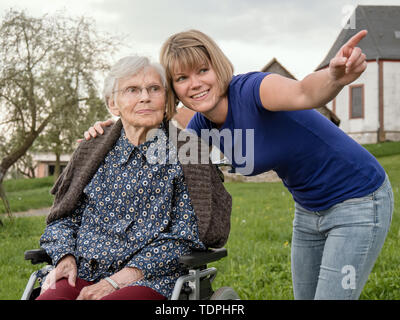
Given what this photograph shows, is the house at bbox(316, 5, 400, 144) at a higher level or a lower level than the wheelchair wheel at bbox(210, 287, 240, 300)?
higher

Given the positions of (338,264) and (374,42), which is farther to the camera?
(374,42)

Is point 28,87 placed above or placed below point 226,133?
above

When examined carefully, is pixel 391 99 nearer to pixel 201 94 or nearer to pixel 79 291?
pixel 201 94

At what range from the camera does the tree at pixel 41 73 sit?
12.0 meters

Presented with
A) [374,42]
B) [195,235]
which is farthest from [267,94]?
[374,42]

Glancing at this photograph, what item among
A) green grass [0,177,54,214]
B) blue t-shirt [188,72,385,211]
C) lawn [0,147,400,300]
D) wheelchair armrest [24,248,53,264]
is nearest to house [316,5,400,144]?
green grass [0,177,54,214]

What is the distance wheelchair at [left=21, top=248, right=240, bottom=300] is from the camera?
2168 millimetres

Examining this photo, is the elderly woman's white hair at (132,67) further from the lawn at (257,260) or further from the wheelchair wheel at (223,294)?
the lawn at (257,260)

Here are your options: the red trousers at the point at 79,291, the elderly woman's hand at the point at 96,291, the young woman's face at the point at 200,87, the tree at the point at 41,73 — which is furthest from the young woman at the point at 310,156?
the tree at the point at 41,73

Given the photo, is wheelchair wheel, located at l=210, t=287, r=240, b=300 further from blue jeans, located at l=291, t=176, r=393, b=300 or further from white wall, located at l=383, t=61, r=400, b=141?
white wall, located at l=383, t=61, r=400, b=141

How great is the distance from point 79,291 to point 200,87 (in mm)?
1124
